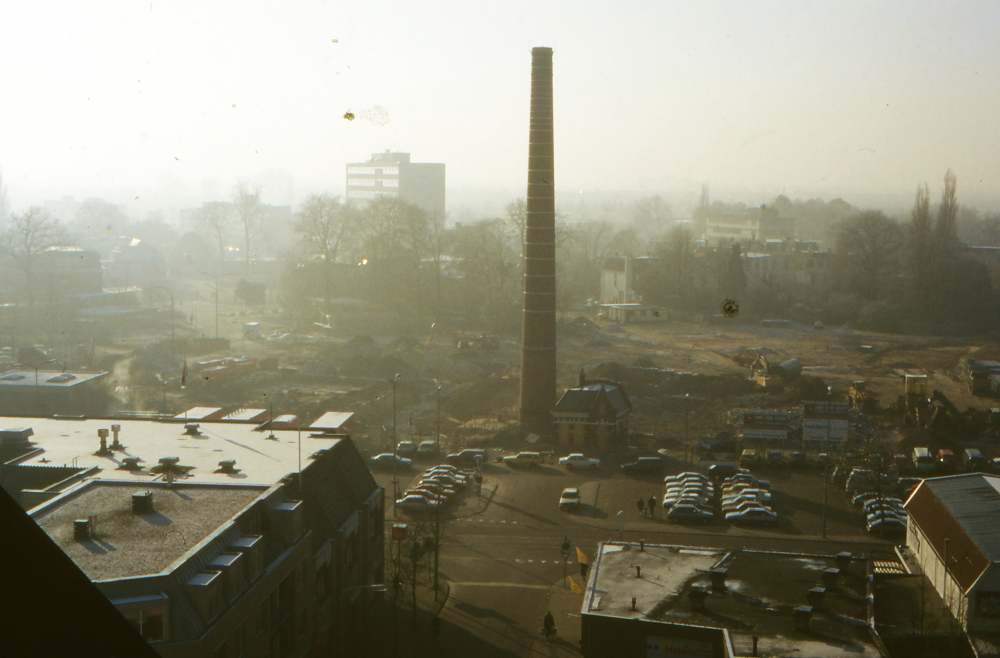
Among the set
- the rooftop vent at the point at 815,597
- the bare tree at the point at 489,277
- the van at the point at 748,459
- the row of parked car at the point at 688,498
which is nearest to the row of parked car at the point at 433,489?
the row of parked car at the point at 688,498

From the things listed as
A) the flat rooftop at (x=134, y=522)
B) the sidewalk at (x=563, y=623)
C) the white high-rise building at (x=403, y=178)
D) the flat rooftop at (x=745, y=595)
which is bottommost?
the sidewalk at (x=563, y=623)

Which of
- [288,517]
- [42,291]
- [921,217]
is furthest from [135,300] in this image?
[921,217]

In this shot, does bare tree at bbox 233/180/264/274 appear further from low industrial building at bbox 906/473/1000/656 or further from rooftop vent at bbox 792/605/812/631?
rooftop vent at bbox 792/605/812/631

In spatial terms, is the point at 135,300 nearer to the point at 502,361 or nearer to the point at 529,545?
the point at 502,361

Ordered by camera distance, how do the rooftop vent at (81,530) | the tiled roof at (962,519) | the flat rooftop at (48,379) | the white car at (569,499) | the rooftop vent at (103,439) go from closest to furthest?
the rooftop vent at (81,530), the tiled roof at (962,519), the rooftop vent at (103,439), the white car at (569,499), the flat rooftop at (48,379)

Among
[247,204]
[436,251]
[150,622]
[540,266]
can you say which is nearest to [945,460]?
[540,266]

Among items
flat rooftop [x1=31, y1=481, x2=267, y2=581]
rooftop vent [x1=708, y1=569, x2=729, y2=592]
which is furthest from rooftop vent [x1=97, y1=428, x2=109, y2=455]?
rooftop vent [x1=708, y1=569, x2=729, y2=592]

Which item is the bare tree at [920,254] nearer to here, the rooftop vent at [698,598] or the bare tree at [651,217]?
the rooftop vent at [698,598]

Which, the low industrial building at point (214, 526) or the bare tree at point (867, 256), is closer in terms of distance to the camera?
the low industrial building at point (214, 526)
